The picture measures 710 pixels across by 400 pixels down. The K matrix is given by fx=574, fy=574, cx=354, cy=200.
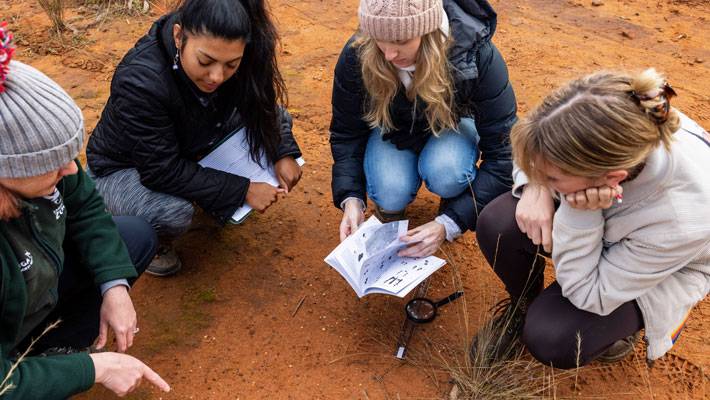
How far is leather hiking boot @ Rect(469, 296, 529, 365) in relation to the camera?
2.14 meters

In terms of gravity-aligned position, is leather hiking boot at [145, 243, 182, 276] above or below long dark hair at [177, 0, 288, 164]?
below

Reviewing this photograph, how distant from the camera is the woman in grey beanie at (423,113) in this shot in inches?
85.5

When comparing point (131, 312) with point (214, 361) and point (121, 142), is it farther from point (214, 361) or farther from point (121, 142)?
point (121, 142)

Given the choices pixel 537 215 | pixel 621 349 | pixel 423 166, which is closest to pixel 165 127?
pixel 423 166

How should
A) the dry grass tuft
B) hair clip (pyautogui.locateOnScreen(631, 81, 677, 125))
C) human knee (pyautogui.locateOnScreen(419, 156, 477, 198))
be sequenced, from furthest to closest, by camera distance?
the dry grass tuft < human knee (pyautogui.locateOnScreen(419, 156, 477, 198)) < hair clip (pyautogui.locateOnScreen(631, 81, 677, 125))

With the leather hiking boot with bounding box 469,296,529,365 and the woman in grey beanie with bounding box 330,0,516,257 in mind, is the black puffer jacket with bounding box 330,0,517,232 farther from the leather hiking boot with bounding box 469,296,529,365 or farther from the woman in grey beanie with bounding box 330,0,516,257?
the leather hiking boot with bounding box 469,296,529,365

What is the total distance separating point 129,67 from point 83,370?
1.20 meters

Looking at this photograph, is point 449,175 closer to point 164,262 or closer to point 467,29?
point 467,29

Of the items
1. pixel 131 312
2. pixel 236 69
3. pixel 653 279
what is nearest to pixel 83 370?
pixel 131 312

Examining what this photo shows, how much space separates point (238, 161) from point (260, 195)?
205 mm

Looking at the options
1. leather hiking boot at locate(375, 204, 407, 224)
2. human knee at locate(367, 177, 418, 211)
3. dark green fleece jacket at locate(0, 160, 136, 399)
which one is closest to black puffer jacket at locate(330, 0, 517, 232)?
human knee at locate(367, 177, 418, 211)

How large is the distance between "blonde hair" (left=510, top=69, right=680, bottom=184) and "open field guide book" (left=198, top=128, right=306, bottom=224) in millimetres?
1425

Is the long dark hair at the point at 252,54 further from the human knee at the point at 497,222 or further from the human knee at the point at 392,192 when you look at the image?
the human knee at the point at 497,222

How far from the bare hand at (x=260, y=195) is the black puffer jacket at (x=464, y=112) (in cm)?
29
